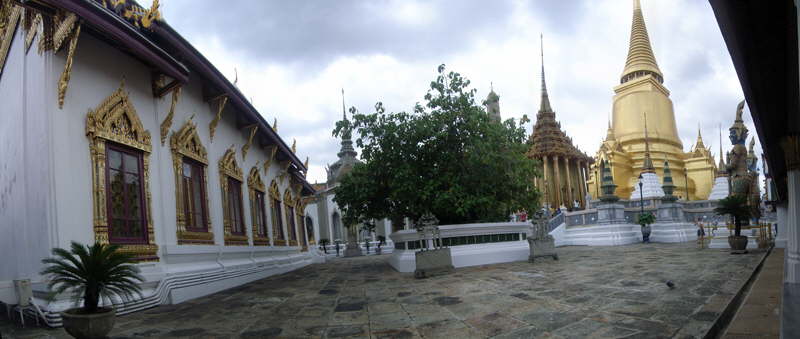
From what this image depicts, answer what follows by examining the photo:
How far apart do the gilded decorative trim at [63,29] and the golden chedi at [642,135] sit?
35.6 meters

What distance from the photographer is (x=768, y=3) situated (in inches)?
120

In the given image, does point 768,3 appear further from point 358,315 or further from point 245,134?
point 245,134

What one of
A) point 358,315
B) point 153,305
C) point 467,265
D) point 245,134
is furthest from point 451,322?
point 245,134

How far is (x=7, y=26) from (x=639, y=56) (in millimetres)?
41945

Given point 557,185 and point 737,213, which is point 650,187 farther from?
point 737,213

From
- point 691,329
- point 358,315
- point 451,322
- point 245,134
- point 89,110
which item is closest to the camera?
point 691,329

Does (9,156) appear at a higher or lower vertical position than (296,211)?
higher

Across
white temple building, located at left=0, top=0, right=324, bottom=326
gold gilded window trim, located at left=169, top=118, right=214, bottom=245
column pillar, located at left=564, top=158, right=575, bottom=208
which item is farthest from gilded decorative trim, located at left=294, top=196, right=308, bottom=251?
column pillar, located at left=564, top=158, right=575, bottom=208

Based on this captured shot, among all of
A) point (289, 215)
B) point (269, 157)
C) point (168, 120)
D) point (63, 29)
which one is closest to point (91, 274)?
point (63, 29)

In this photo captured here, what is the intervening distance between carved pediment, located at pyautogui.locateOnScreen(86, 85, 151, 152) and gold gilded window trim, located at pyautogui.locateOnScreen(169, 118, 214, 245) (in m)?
0.98

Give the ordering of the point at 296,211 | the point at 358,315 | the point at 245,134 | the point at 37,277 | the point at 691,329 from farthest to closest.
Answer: the point at 296,211
the point at 245,134
the point at 37,277
the point at 358,315
the point at 691,329

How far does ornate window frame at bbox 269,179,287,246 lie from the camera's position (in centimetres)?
1549

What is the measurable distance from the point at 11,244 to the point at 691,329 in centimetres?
965

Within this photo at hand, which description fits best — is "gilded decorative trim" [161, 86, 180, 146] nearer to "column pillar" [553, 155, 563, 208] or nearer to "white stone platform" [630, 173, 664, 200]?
"white stone platform" [630, 173, 664, 200]
